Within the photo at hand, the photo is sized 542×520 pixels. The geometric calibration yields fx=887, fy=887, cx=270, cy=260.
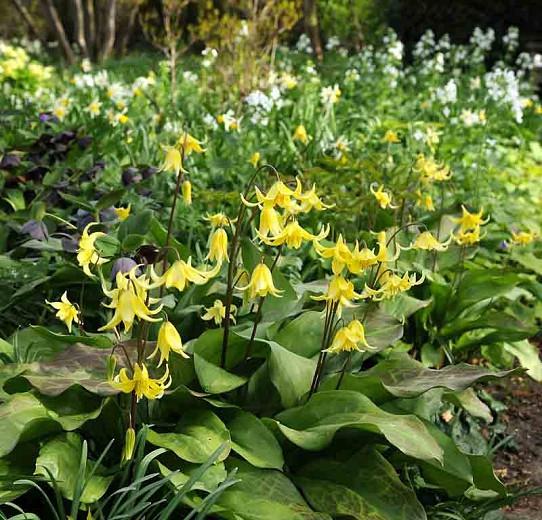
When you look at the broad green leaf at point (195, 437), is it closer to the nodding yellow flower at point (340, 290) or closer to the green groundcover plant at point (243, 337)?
the green groundcover plant at point (243, 337)

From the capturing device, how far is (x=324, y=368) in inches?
98.8

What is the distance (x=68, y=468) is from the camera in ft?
6.57

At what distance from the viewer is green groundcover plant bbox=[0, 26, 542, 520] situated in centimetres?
204

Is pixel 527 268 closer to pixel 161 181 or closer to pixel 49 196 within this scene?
pixel 161 181

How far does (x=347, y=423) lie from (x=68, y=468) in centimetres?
65

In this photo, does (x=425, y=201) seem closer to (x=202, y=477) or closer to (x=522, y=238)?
(x=522, y=238)

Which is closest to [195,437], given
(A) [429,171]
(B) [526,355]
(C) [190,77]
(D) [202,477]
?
(D) [202,477]

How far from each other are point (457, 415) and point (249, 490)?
1.06 metres

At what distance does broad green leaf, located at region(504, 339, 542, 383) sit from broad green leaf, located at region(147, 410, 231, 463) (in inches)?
64.4

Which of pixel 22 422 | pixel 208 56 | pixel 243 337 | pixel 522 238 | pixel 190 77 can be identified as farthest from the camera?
pixel 190 77

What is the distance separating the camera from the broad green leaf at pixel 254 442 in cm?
214

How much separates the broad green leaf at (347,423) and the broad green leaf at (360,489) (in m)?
0.10

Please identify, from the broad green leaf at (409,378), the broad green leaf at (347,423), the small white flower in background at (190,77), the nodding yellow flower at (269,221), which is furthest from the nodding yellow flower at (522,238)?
the small white flower in background at (190,77)

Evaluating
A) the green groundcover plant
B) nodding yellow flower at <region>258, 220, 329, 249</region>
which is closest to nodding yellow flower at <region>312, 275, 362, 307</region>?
the green groundcover plant
